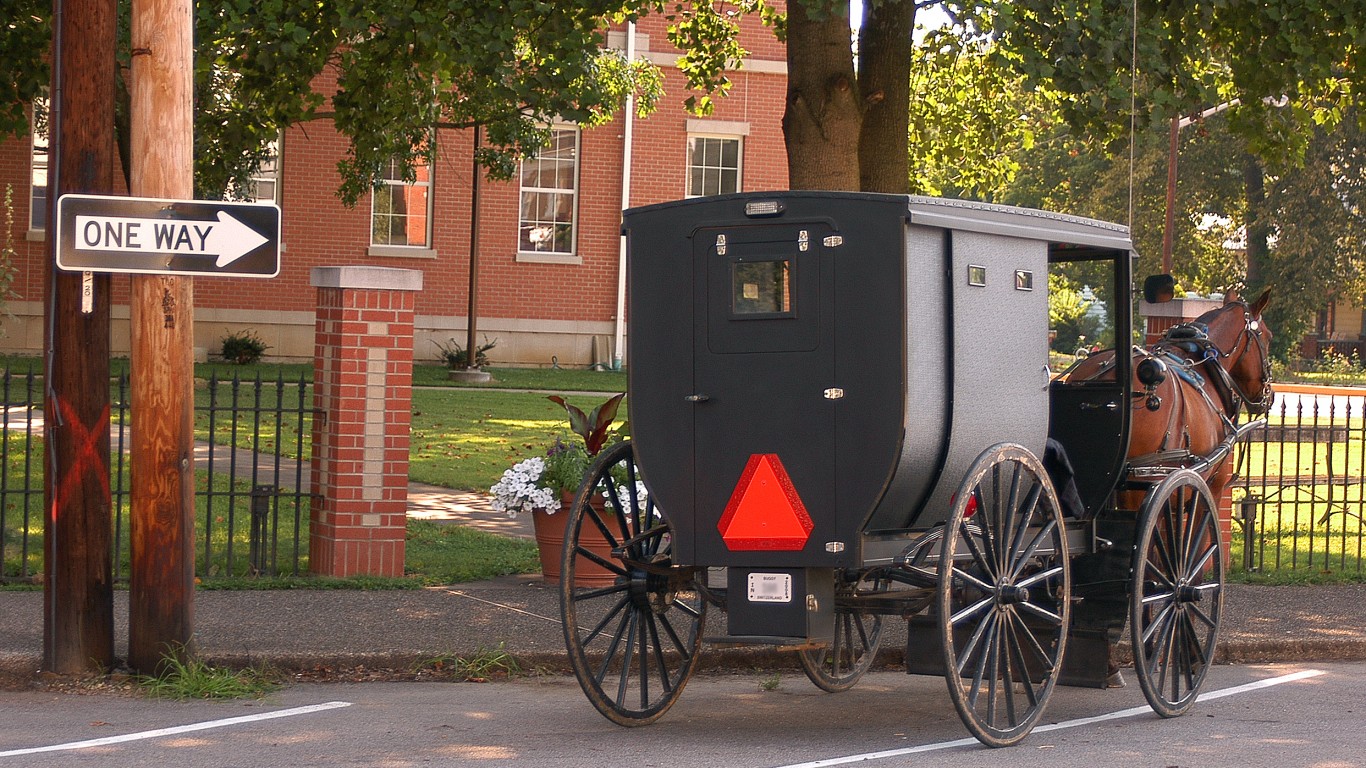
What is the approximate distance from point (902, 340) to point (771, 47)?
26.1 metres

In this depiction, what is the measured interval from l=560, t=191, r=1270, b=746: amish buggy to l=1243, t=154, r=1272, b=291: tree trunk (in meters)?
44.8

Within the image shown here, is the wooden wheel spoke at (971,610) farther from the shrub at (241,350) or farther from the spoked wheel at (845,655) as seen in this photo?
the shrub at (241,350)

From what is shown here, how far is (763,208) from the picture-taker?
6305mm

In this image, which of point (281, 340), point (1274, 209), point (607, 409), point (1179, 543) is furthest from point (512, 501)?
point (1274, 209)

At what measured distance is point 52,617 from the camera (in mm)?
7473

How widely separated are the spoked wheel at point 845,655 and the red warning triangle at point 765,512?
3.15 ft

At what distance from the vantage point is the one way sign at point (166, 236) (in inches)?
285

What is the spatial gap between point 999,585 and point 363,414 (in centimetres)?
466

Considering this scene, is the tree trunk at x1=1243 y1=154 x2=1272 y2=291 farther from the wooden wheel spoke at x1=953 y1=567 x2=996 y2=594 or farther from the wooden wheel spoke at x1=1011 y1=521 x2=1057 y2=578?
the wooden wheel spoke at x1=953 y1=567 x2=996 y2=594

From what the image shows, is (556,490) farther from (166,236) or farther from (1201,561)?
(1201,561)

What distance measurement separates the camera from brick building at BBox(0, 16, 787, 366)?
28797 millimetres

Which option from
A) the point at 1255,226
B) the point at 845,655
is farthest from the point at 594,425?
the point at 1255,226

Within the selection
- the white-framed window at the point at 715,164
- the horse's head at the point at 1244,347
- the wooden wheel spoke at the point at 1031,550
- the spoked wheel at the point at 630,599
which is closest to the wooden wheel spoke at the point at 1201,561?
the wooden wheel spoke at the point at 1031,550

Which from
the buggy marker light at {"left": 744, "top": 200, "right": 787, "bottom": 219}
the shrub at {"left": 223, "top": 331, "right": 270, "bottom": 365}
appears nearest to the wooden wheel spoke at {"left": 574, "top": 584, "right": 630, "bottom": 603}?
the buggy marker light at {"left": 744, "top": 200, "right": 787, "bottom": 219}
